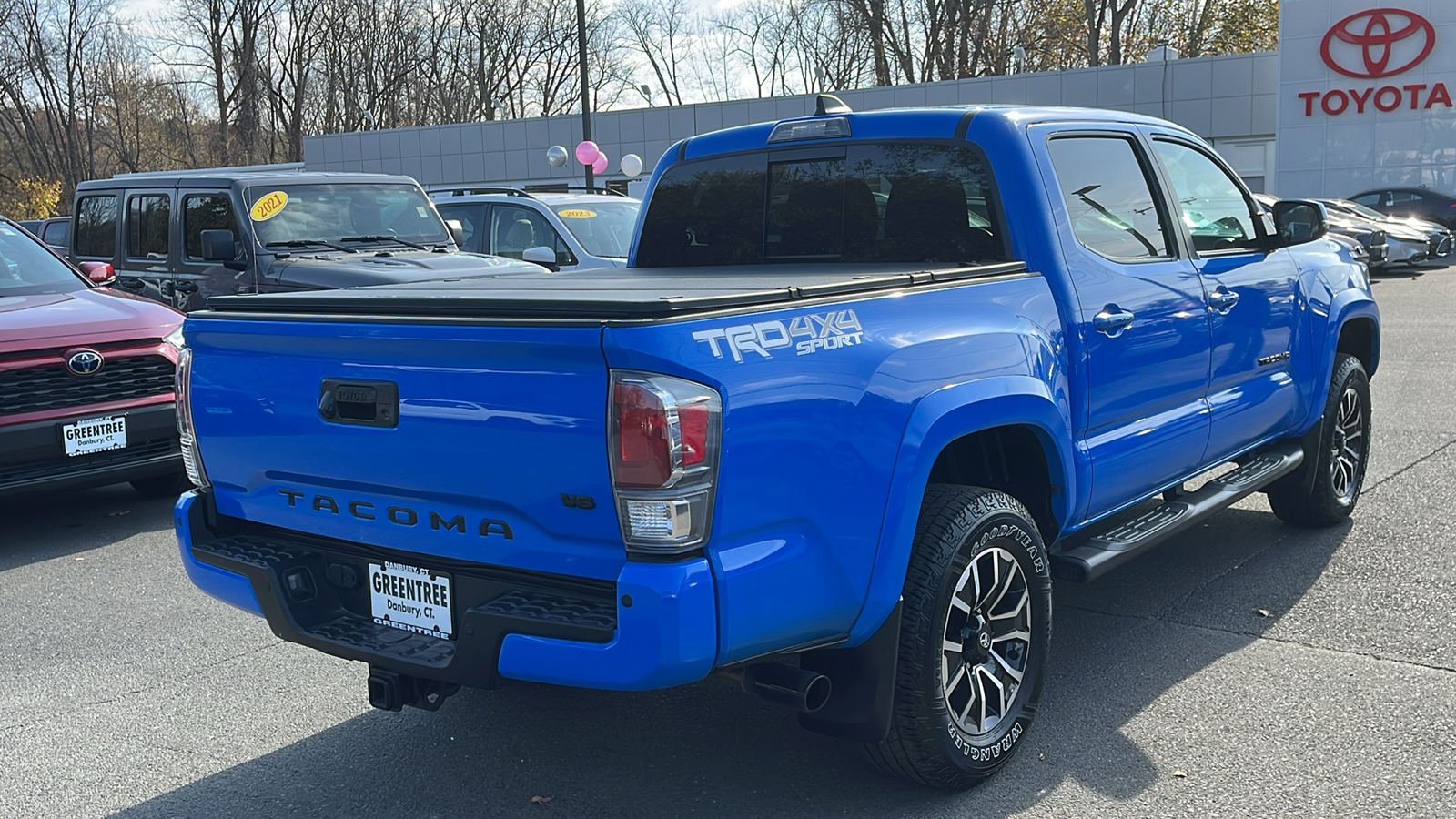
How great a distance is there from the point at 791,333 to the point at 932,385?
519mm

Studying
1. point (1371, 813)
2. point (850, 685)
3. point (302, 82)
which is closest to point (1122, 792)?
point (1371, 813)

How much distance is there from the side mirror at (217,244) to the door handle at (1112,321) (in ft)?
22.0

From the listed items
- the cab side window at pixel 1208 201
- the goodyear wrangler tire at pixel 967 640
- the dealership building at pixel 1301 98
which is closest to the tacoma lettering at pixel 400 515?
the goodyear wrangler tire at pixel 967 640

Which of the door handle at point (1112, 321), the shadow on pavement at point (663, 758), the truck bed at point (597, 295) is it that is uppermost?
the truck bed at point (597, 295)

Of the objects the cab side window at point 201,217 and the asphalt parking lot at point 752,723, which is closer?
the asphalt parking lot at point 752,723

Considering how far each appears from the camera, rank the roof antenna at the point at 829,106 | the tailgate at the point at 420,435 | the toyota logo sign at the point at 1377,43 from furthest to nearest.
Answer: the toyota logo sign at the point at 1377,43
the roof antenna at the point at 829,106
the tailgate at the point at 420,435

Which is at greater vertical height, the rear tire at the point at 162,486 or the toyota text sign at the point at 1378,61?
the toyota text sign at the point at 1378,61

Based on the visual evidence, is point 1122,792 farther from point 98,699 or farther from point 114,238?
point 114,238

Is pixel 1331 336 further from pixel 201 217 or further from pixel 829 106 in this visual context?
pixel 201 217

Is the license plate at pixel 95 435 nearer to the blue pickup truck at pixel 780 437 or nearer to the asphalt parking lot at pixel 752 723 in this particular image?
the asphalt parking lot at pixel 752 723

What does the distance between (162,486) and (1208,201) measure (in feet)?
20.2

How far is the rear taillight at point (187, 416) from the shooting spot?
3.70m

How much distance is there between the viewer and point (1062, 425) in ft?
12.7

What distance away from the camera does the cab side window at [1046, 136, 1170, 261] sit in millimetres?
4328
